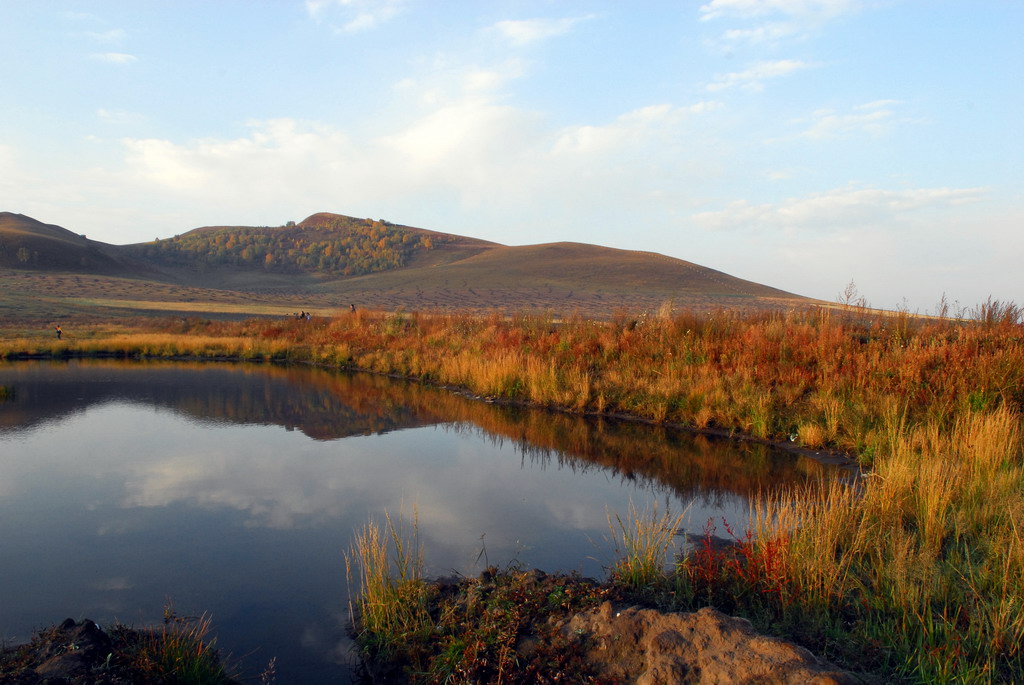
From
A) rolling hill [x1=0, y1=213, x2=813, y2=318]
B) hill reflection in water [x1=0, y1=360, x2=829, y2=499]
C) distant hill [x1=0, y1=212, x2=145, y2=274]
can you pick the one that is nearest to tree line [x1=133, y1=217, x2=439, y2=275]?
rolling hill [x1=0, y1=213, x2=813, y2=318]

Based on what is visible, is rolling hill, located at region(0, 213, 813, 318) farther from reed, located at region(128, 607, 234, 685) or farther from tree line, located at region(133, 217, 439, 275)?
reed, located at region(128, 607, 234, 685)

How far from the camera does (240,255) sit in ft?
301

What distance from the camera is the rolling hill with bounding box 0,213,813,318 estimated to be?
47.8m

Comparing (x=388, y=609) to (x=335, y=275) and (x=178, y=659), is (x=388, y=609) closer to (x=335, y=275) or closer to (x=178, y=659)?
(x=178, y=659)

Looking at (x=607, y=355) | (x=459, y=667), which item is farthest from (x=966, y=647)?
(x=607, y=355)

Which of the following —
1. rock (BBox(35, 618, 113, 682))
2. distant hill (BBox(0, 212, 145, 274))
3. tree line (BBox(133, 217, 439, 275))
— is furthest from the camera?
tree line (BBox(133, 217, 439, 275))

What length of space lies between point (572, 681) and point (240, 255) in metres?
98.2

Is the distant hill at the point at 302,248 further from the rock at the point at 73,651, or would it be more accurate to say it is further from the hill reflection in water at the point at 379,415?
the rock at the point at 73,651

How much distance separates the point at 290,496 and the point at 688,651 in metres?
5.71

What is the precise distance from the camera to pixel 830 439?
30.6ft

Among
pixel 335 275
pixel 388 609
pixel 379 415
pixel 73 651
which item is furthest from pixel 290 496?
pixel 335 275

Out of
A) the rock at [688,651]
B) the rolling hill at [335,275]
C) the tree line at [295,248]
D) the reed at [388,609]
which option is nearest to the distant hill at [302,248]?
the tree line at [295,248]

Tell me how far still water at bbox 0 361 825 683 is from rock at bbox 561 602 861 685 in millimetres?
1715

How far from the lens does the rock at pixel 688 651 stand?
303 cm
